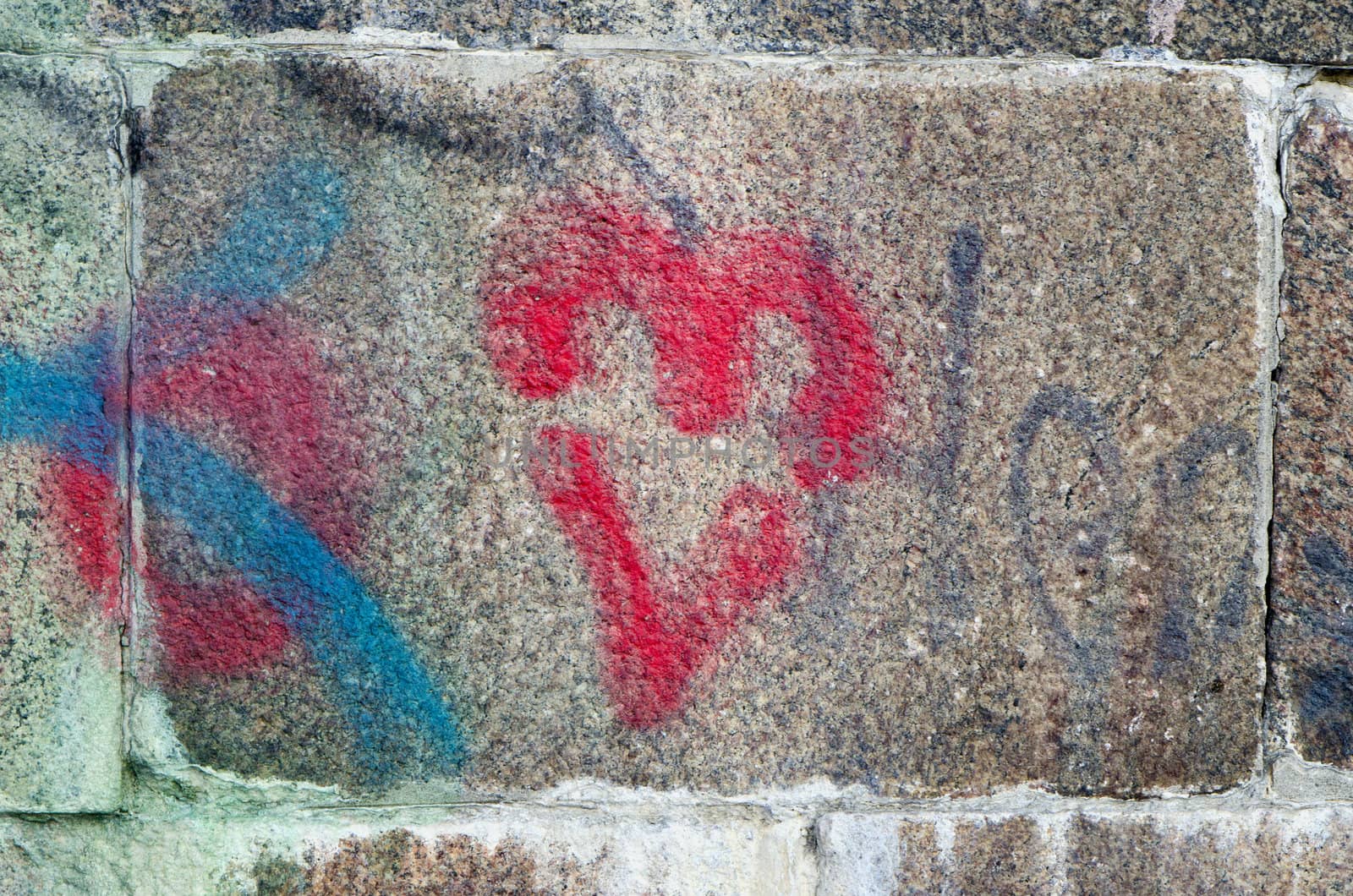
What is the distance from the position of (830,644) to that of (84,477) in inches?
29.6

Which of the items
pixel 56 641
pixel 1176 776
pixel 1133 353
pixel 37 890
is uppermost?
pixel 1133 353

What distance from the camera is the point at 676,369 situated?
1.05m

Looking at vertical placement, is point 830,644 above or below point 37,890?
above

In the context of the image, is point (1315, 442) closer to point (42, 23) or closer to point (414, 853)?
point (414, 853)

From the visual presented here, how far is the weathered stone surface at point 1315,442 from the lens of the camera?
3.56 ft

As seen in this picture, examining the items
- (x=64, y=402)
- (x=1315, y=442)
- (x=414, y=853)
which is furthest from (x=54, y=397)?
(x=1315, y=442)

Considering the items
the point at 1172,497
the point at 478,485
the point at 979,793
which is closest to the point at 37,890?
the point at 478,485

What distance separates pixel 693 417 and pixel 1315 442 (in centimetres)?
64

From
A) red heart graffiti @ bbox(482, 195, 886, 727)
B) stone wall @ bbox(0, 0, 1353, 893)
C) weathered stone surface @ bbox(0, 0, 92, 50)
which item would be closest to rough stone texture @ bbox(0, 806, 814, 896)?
stone wall @ bbox(0, 0, 1353, 893)

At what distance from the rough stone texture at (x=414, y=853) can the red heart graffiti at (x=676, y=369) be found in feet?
0.53

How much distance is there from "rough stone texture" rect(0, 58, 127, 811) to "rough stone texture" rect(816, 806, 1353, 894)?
0.77m

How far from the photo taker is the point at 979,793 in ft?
3.58

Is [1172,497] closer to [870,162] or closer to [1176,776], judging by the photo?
[1176,776]

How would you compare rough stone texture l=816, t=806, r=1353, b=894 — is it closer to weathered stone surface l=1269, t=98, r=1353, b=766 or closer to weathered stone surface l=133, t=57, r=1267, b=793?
weathered stone surface l=133, t=57, r=1267, b=793
